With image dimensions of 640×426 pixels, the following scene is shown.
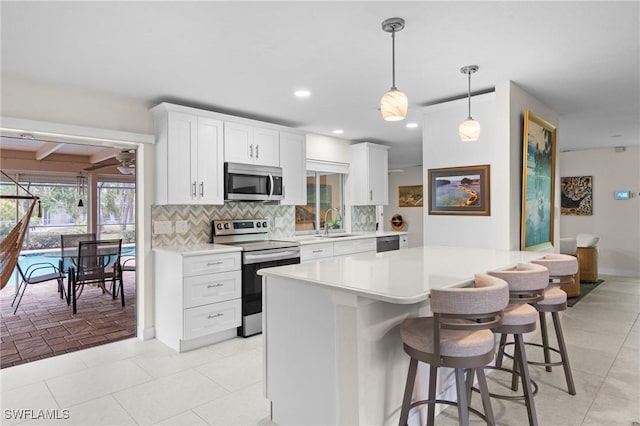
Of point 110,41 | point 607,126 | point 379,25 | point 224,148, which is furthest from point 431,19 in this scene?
point 607,126

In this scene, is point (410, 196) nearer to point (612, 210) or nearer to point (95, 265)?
point (612, 210)

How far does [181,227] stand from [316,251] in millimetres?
1550

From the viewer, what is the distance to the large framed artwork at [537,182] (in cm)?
345

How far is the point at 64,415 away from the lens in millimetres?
2361

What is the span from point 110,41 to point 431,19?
2016 millimetres

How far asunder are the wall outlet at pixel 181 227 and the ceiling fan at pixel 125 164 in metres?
0.86

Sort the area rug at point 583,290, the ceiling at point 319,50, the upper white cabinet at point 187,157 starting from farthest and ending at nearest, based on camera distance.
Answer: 1. the area rug at point 583,290
2. the upper white cabinet at point 187,157
3. the ceiling at point 319,50

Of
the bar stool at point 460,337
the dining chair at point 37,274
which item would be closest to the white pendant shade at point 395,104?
the bar stool at point 460,337

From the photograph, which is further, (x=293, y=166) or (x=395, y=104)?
(x=293, y=166)

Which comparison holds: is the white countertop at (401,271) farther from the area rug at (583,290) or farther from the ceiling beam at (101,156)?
the ceiling beam at (101,156)

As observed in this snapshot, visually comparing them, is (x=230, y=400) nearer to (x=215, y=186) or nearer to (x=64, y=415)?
(x=64, y=415)

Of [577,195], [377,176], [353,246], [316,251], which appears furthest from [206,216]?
[577,195]

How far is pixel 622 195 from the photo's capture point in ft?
22.7

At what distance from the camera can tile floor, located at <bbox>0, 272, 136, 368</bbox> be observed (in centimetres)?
345
